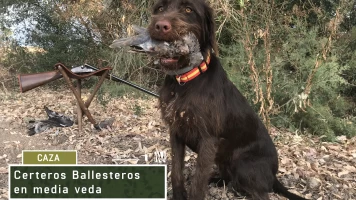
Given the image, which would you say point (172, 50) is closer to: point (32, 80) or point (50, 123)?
point (32, 80)

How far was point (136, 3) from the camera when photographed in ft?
30.0

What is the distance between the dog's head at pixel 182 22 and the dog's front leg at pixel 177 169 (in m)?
0.71

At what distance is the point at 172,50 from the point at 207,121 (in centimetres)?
60

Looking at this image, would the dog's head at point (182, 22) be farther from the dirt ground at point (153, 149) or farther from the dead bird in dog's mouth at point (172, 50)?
the dirt ground at point (153, 149)

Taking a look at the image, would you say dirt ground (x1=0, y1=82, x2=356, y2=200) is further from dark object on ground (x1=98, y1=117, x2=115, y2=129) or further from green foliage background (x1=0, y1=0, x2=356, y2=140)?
green foliage background (x1=0, y1=0, x2=356, y2=140)

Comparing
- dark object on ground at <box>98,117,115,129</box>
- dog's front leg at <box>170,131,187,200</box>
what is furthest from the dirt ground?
dog's front leg at <box>170,131,187,200</box>

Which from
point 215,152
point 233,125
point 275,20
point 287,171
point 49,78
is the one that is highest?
point 275,20

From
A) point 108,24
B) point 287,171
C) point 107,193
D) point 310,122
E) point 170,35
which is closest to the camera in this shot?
point 170,35

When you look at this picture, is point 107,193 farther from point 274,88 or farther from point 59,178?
point 274,88

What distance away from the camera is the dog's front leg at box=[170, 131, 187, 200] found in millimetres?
2926

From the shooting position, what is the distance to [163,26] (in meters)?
2.36

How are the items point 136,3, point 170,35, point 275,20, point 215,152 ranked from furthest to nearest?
point 136,3
point 275,20
point 215,152
point 170,35

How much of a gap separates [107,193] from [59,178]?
40 centimetres

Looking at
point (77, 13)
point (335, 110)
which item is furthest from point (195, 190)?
point (77, 13)
